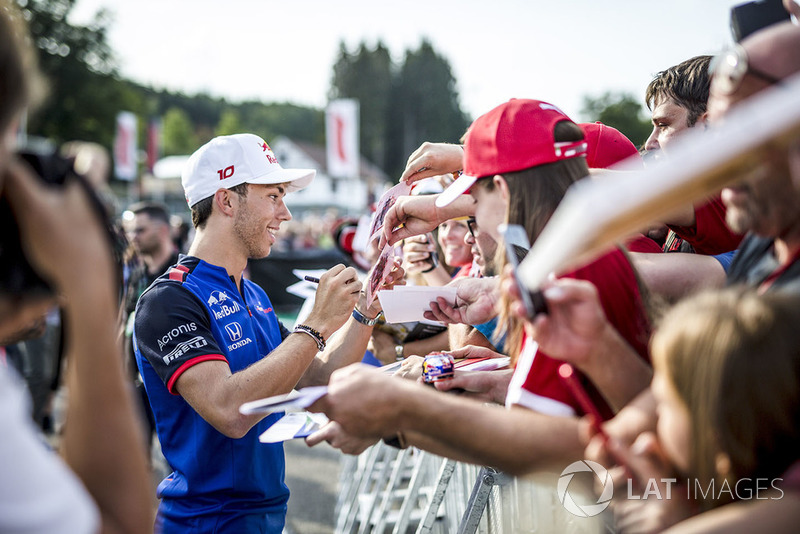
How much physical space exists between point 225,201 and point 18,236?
197 centimetres

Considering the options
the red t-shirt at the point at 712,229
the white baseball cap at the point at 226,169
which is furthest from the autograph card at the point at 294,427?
the red t-shirt at the point at 712,229

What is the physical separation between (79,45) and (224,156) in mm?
45869

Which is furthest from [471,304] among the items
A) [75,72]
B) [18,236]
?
[75,72]

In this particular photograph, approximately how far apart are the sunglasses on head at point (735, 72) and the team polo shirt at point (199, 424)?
2.12 meters

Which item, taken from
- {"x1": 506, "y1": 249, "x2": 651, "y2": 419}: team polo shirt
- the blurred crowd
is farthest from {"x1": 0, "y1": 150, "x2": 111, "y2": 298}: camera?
{"x1": 506, "y1": 249, "x2": 651, "y2": 419}: team polo shirt

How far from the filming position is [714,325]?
4.32ft

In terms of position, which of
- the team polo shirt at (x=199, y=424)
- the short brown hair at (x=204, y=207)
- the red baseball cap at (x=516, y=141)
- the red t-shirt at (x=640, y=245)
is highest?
the red baseball cap at (x=516, y=141)

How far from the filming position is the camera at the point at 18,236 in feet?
4.19

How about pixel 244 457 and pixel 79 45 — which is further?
pixel 79 45

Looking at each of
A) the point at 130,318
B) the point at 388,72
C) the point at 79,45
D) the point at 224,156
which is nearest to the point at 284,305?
the point at 130,318

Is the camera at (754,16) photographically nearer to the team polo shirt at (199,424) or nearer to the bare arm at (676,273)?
the bare arm at (676,273)

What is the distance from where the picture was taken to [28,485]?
3.62 feet

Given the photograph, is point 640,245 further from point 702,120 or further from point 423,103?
point 423,103

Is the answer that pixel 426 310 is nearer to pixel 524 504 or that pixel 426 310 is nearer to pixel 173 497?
pixel 524 504
